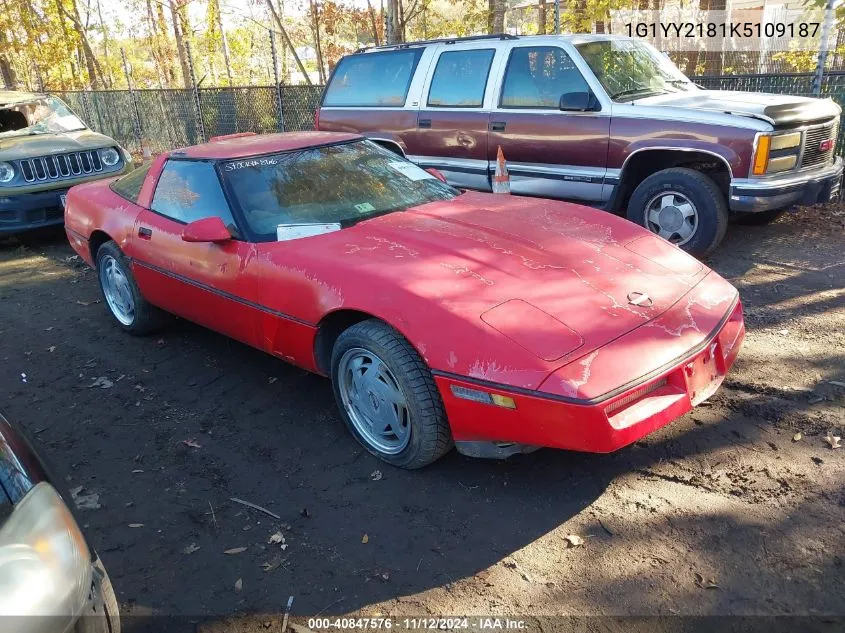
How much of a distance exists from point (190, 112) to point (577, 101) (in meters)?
9.78

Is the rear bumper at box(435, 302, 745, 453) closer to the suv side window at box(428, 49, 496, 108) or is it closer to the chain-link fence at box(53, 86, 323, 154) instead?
the suv side window at box(428, 49, 496, 108)

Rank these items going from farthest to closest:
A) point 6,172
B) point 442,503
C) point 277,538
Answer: point 6,172
point 442,503
point 277,538

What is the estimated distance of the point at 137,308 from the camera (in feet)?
15.9

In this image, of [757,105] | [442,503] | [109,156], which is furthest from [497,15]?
[442,503]

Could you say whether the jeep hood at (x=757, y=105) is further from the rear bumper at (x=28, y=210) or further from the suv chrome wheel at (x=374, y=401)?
the rear bumper at (x=28, y=210)

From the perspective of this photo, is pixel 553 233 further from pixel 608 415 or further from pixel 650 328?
pixel 608 415

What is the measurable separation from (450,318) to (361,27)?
19886 mm

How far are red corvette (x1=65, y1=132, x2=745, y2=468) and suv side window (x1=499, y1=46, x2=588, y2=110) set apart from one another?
245cm

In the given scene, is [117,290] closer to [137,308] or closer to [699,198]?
[137,308]

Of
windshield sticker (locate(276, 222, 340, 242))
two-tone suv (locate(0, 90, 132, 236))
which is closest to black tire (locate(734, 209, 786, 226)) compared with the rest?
windshield sticker (locate(276, 222, 340, 242))

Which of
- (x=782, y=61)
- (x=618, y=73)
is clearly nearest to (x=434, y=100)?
(x=618, y=73)

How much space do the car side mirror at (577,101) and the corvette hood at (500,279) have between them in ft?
7.86

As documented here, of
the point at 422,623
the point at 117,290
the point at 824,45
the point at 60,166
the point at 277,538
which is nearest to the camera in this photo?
the point at 422,623

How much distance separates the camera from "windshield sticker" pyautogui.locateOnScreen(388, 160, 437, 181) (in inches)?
175
